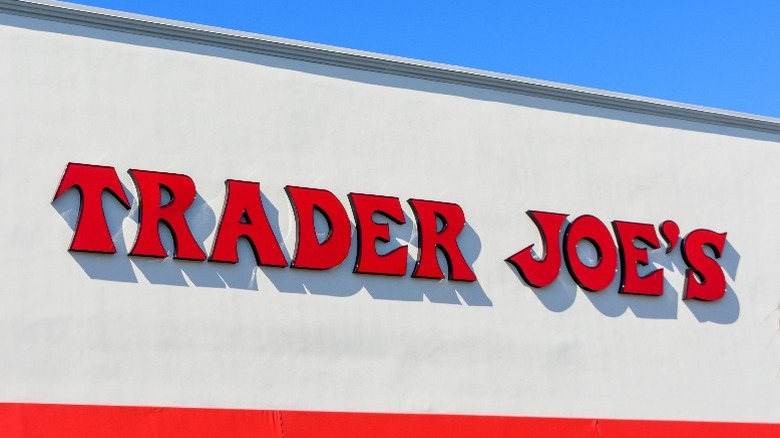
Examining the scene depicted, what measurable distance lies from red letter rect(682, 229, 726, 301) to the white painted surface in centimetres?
19

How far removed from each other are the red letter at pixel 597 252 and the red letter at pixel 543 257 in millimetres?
174

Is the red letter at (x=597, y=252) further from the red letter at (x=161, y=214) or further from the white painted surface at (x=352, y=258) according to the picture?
the red letter at (x=161, y=214)

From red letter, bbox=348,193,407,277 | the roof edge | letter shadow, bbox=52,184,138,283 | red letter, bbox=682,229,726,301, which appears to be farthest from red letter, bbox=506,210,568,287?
letter shadow, bbox=52,184,138,283

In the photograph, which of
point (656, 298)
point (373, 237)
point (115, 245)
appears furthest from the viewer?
point (656, 298)

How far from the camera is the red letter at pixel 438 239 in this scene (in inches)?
608

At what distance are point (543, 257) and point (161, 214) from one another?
5.18 meters

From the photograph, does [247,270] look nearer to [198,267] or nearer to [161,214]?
[198,267]

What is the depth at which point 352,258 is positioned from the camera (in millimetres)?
15094

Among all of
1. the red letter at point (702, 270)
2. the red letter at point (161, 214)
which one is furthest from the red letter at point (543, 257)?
the red letter at point (161, 214)

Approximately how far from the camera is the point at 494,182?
53.6 feet

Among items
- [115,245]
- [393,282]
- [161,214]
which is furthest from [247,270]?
[393,282]

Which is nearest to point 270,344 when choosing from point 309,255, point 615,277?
point 309,255

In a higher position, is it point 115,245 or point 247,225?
point 247,225

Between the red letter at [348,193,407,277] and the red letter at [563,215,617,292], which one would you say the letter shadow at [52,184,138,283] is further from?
the red letter at [563,215,617,292]
